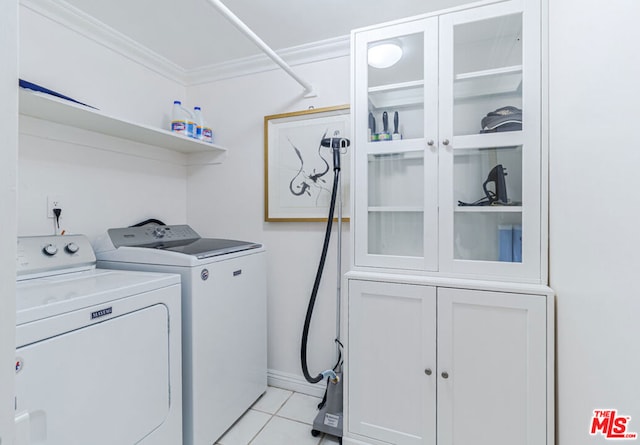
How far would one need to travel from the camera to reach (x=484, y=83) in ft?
4.85

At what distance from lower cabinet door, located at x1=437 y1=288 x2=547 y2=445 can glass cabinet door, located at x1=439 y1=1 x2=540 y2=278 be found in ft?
0.48

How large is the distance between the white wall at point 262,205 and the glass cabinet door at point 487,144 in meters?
0.77

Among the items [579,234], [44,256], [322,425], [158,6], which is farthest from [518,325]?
[158,6]

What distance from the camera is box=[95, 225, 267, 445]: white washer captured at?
151 cm

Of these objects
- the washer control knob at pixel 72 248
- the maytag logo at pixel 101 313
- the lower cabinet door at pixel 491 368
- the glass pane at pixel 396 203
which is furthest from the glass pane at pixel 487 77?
the washer control knob at pixel 72 248

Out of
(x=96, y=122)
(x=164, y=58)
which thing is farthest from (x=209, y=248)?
(x=164, y=58)

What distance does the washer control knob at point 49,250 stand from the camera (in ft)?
4.77

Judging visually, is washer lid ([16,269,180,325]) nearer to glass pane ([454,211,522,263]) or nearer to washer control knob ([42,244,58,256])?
washer control knob ([42,244,58,256])

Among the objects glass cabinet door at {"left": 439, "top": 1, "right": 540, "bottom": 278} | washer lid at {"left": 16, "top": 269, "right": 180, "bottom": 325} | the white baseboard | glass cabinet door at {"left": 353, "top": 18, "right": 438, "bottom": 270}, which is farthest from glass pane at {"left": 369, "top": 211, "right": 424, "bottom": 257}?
the white baseboard

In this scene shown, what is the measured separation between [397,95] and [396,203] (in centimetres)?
56

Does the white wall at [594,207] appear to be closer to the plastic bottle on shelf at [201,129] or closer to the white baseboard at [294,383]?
the white baseboard at [294,383]

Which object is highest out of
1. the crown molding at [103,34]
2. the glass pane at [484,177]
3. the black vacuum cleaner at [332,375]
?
the crown molding at [103,34]

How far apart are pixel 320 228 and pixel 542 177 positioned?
127 centimetres

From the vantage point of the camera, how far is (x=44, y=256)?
1.44 meters
